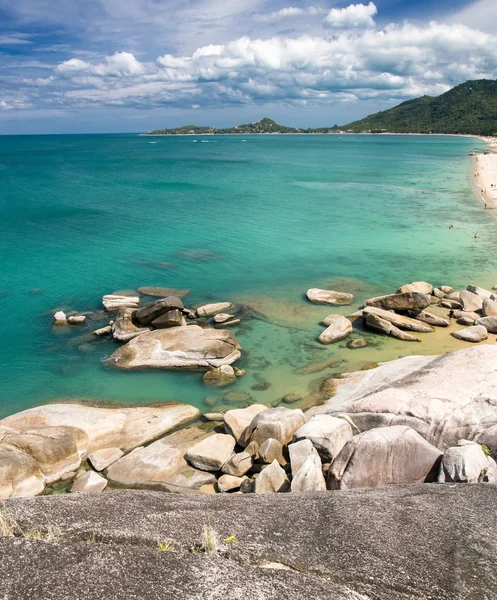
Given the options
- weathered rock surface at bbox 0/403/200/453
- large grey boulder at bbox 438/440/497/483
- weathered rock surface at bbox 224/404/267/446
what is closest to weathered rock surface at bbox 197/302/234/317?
weathered rock surface at bbox 0/403/200/453

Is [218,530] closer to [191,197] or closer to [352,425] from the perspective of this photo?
[352,425]

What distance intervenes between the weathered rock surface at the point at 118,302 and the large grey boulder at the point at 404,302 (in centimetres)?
1425

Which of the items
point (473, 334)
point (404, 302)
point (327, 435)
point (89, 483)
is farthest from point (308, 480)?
point (404, 302)

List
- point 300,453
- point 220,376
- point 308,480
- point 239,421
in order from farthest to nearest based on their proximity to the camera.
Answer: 1. point 220,376
2. point 239,421
3. point 300,453
4. point 308,480

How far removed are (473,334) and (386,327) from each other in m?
4.19

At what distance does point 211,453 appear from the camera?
14977 millimetres

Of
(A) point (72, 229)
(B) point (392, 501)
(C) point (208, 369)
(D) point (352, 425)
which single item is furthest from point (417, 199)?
(B) point (392, 501)

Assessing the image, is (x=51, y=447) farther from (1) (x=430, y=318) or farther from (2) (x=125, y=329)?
(1) (x=430, y=318)

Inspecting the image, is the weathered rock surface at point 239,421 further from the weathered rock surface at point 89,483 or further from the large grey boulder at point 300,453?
the weathered rock surface at point 89,483

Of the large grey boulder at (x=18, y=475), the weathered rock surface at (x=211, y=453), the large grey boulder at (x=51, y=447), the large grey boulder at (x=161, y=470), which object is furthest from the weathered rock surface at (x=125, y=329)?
the weathered rock surface at (x=211, y=453)

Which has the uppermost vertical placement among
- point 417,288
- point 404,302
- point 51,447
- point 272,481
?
point 417,288

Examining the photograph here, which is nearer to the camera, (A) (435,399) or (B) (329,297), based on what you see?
(A) (435,399)

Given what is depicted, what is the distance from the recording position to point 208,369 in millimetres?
21453

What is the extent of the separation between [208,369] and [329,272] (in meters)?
16.6
